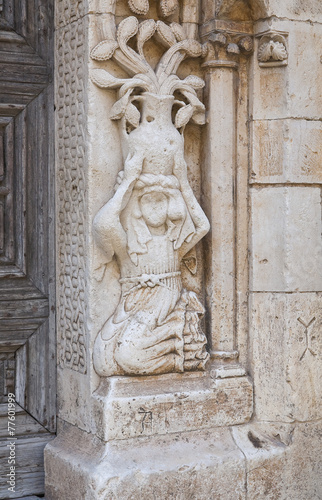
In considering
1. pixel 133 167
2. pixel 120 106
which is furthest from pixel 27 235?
pixel 120 106

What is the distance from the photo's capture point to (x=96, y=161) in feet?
11.1

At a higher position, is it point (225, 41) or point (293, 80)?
point (225, 41)

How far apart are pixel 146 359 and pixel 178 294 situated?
35 cm

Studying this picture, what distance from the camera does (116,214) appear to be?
3.33 metres

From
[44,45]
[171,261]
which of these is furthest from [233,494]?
[44,45]

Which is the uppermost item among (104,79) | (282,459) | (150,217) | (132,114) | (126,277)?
(104,79)

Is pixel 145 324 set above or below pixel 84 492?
above

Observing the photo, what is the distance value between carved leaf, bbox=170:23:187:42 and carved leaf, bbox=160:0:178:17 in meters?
0.06

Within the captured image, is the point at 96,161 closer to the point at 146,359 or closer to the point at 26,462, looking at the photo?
the point at 146,359

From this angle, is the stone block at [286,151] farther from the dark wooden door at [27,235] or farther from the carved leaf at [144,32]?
the dark wooden door at [27,235]

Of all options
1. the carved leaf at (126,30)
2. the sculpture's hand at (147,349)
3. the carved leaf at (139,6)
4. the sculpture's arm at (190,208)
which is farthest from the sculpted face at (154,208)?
the carved leaf at (139,6)

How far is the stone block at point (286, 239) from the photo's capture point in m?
3.62

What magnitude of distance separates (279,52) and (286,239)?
2.83ft

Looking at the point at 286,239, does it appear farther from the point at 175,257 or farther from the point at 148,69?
the point at 148,69
